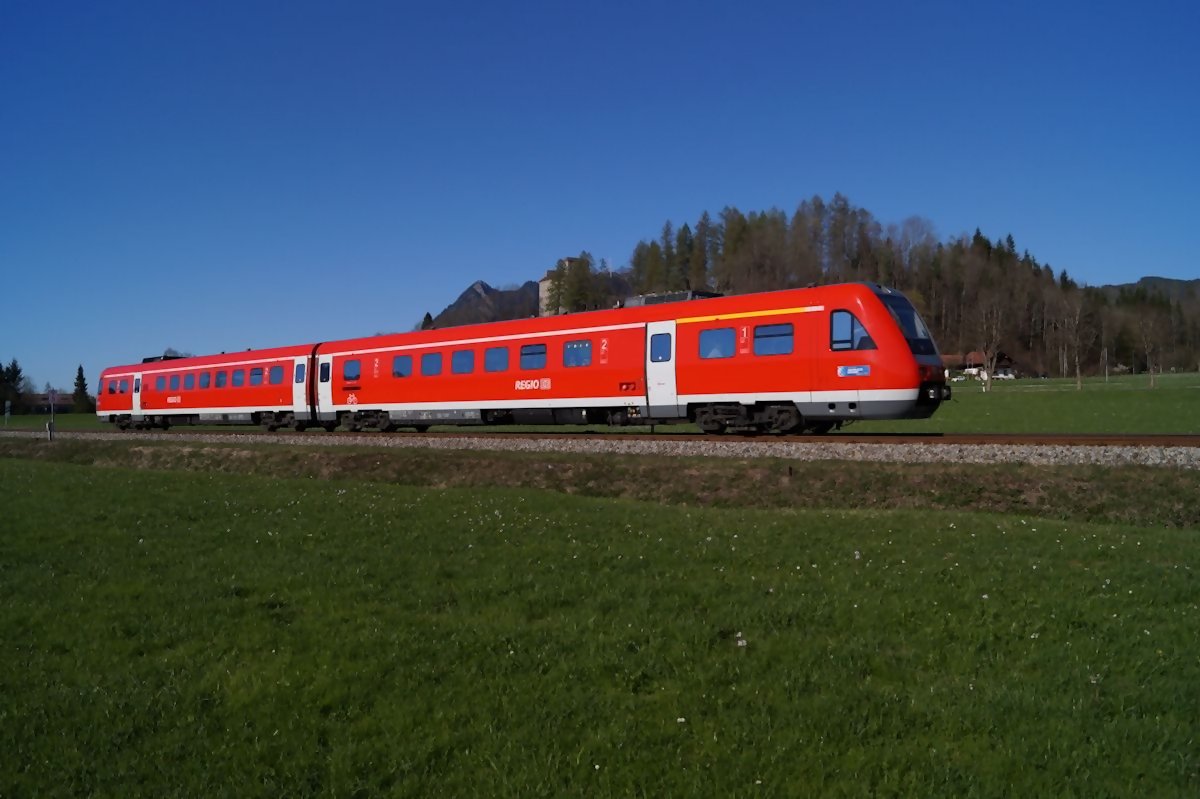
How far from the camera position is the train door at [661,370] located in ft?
69.7

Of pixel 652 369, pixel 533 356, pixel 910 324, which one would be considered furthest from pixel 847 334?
pixel 533 356

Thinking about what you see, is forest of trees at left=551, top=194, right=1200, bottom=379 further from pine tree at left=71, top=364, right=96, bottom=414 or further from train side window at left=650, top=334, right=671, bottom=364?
train side window at left=650, top=334, right=671, bottom=364

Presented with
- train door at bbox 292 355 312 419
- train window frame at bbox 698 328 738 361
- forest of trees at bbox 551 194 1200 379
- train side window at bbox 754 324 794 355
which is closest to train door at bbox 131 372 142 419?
train door at bbox 292 355 312 419

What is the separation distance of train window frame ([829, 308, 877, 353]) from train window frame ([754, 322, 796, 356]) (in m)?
0.92

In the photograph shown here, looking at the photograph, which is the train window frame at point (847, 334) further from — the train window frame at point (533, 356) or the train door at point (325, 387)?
the train door at point (325, 387)

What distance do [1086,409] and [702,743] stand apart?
1618 inches

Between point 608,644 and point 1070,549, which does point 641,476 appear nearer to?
point 1070,549

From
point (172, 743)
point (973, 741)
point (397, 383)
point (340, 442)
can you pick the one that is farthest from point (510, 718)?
point (397, 383)

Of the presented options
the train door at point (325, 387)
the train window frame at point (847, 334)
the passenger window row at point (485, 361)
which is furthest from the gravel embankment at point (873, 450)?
the train door at point (325, 387)

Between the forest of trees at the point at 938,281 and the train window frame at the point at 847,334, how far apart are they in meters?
75.4

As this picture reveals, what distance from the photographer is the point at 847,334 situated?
1816cm

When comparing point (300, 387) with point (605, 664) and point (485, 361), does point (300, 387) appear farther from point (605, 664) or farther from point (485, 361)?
point (605, 664)

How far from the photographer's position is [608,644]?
6.09 meters

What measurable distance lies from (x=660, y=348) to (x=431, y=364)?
946 cm
